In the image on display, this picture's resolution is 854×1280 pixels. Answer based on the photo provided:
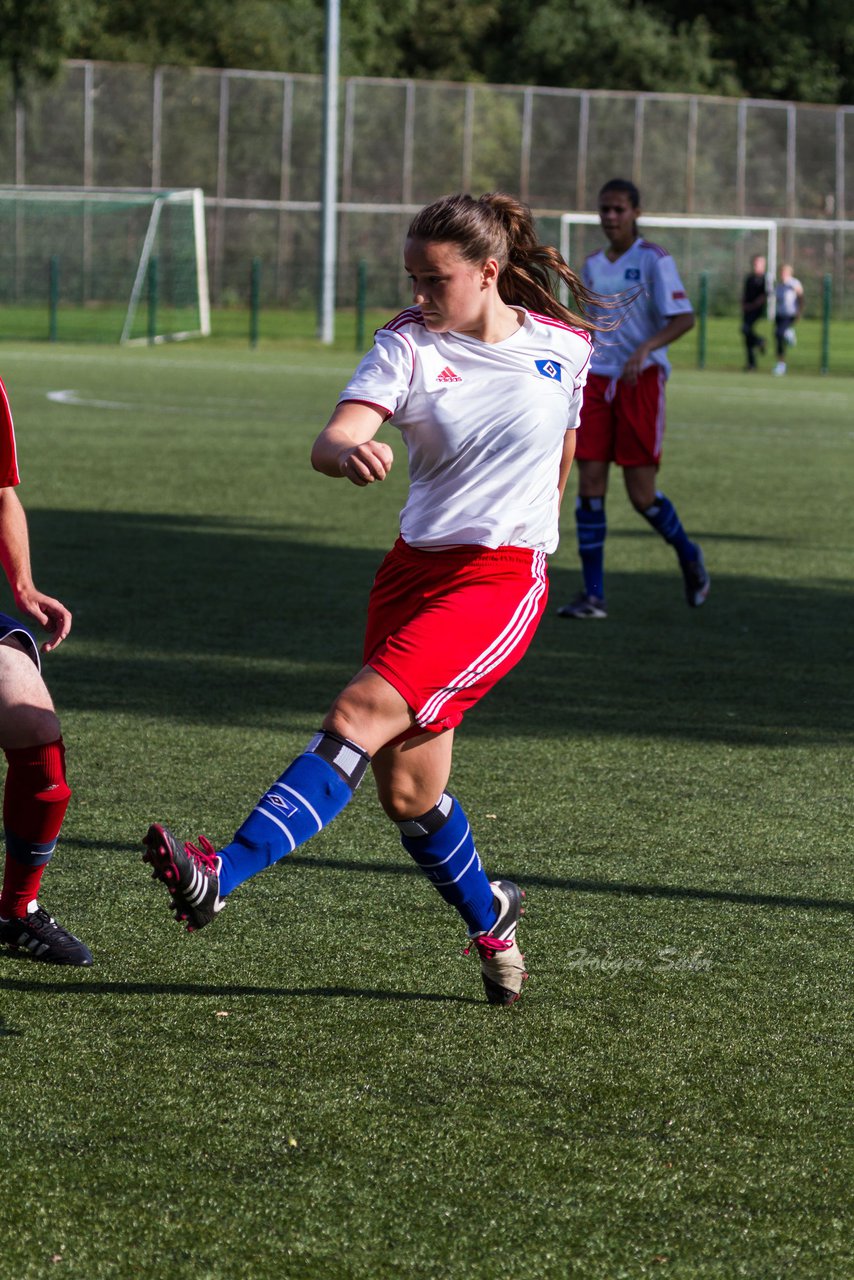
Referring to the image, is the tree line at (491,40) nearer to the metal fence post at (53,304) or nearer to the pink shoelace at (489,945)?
the metal fence post at (53,304)

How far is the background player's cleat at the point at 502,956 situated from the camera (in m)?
4.01

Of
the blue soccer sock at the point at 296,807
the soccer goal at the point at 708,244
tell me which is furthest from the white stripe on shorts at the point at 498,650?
the soccer goal at the point at 708,244

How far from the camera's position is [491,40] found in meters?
62.6

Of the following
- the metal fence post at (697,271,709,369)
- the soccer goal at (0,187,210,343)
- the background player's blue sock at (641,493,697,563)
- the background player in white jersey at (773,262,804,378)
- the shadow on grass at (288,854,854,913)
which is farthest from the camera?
the soccer goal at (0,187,210,343)

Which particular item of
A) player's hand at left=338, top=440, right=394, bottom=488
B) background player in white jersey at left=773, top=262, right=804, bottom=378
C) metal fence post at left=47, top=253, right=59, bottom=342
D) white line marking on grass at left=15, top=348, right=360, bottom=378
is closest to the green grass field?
player's hand at left=338, top=440, right=394, bottom=488

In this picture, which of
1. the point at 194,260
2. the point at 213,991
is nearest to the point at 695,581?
the point at 213,991

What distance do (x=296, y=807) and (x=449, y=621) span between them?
21.6 inches

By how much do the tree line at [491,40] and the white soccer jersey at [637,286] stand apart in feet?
118

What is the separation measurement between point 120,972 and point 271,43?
51220mm

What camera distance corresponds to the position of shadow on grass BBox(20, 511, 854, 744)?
7.19m

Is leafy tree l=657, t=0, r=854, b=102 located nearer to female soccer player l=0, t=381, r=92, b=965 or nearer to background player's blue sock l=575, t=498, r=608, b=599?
background player's blue sock l=575, t=498, r=608, b=599

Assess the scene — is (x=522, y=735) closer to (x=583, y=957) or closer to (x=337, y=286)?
(x=583, y=957)

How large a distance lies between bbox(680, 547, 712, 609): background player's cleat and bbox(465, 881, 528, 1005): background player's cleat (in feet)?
19.0

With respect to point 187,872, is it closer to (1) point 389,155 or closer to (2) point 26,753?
(2) point 26,753
